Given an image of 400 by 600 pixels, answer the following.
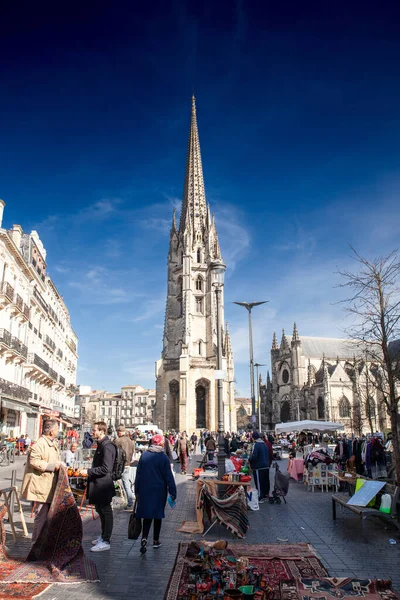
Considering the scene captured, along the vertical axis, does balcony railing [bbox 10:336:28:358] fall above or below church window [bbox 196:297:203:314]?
below

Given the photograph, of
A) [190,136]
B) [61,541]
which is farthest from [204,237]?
[61,541]

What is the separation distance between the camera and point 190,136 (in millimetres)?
64875

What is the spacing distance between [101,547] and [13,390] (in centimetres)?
2055

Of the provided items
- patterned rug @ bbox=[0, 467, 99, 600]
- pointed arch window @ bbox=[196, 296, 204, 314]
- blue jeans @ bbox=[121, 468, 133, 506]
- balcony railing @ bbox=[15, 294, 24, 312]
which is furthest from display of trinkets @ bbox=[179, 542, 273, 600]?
pointed arch window @ bbox=[196, 296, 204, 314]

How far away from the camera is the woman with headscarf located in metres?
5.92

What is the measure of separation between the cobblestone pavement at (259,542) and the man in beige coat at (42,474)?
913 millimetres

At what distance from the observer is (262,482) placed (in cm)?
1062

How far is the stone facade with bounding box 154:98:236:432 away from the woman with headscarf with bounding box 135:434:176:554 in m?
38.6

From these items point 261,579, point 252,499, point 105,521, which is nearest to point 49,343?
point 252,499

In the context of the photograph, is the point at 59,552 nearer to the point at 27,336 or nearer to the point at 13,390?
the point at 13,390

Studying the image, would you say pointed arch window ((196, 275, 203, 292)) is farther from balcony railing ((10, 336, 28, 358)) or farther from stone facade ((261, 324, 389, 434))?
balcony railing ((10, 336, 28, 358))

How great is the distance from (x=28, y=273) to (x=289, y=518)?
2377 centimetres

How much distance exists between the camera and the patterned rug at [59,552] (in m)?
4.86

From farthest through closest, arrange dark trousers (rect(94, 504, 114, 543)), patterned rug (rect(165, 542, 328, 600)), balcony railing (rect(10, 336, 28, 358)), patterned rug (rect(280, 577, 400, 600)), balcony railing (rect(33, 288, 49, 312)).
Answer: balcony railing (rect(33, 288, 49, 312)) → balcony railing (rect(10, 336, 28, 358)) → dark trousers (rect(94, 504, 114, 543)) → patterned rug (rect(165, 542, 328, 600)) → patterned rug (rect(280, 577, 400, 600))
